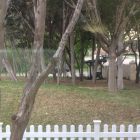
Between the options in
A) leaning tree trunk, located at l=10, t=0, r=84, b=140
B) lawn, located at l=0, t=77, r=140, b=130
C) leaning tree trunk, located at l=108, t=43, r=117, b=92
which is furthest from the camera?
leaning tree trunk, located at l=108, t=43, r=117, b=92

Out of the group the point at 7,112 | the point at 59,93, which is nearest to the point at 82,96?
the point at 59,93

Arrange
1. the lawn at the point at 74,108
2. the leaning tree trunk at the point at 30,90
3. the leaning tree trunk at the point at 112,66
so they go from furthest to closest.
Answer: the leaning tree trunk at the point at 112,66, the lawn at the point at 74,108, the leaning tree trunk at the point at 30,90

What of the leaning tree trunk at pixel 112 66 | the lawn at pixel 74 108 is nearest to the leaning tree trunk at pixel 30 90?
the lawn at pixel 74 108

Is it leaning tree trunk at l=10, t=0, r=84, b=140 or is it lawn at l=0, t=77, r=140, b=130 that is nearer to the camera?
leaning tree trunk at l=10, t=0, r=84, b=140

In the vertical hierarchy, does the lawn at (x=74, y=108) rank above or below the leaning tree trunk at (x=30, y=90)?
below

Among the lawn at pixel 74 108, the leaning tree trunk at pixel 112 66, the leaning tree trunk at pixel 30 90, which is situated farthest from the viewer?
the leaning tree trunk at pixel 112 66

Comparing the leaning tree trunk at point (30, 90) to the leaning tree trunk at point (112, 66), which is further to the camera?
the leaning tree trunk at point (112, 66)

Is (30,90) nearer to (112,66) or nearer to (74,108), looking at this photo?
(74,108)

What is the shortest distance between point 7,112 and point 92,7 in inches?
196

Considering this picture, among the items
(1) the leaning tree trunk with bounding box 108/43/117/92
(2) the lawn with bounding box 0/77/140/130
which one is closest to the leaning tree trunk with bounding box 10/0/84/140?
(2) the lawn with bounding box 0/77/140/130

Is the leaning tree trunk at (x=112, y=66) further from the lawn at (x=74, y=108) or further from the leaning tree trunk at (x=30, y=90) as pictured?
the leaning tree trunk at (x=30, y=90)

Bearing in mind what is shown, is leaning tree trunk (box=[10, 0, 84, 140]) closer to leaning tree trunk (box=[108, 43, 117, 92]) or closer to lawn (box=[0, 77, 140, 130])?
lawn (box=[0, 77, 140, 130])

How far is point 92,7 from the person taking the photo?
802 cm

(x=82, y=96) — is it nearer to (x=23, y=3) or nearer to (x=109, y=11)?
(x=109, y=11)
